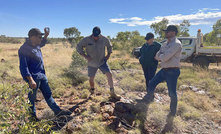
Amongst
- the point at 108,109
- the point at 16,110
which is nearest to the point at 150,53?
the point at 108,109

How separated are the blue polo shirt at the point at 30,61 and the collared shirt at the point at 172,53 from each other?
89.6 inches

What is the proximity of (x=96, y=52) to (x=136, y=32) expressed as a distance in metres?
25.7

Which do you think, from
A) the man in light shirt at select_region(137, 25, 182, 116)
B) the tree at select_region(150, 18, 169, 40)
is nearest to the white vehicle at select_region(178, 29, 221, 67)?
the man in light shirt at select_region(137, 25, 182, 116)

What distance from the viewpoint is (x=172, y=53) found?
2670mm

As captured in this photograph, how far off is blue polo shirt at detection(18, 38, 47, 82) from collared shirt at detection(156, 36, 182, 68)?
2277 mm

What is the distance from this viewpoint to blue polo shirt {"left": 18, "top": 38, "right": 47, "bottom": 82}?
2426 mm

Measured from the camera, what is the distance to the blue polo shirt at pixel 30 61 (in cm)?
243

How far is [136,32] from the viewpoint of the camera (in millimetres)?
28031

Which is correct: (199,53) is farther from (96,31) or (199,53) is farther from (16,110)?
(16,110)

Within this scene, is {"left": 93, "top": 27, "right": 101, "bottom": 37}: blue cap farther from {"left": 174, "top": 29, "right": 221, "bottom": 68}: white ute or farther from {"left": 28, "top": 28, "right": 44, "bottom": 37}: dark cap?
{"left": 174, "top": 29, "right": 221, "bottom": 68}: white ute

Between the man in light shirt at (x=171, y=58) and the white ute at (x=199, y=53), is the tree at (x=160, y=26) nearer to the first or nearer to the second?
the white ute at (x=199, y=53)

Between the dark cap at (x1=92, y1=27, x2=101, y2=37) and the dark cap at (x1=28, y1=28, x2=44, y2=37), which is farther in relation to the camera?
the dark cap at (x1=92, y1=27, x2=101, y2=37)

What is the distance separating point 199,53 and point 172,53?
23.6 feet

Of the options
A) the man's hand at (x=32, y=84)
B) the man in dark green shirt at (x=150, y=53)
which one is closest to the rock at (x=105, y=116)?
the man's hand at (x=32, y=84)
